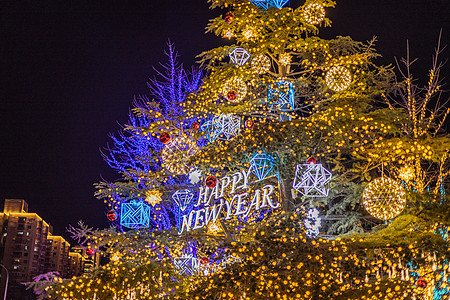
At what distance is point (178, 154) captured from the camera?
10.4 metres

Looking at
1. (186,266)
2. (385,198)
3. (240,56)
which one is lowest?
(186,266)

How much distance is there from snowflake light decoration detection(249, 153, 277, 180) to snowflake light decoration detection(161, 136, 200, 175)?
1.93 m

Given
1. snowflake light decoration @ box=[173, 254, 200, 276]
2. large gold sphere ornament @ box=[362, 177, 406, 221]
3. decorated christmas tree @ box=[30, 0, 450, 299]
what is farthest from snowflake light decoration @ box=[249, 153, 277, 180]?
snowflake light decoration @ box=[173, 254, 200, 276]

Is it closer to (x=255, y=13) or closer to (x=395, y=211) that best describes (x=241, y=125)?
(x=255, y=13)

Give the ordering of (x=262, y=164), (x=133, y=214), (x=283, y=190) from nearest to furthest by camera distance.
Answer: (x=262, y=164)
(x=283, y=190)
(x=133, y=214)

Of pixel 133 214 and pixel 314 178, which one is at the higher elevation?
pixel 314 178

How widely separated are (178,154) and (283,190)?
2.52 meters

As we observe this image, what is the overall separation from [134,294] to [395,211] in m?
5.58

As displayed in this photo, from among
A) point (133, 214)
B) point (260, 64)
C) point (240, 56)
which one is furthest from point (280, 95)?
point (133, 214)

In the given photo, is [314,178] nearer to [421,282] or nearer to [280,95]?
[280,95]

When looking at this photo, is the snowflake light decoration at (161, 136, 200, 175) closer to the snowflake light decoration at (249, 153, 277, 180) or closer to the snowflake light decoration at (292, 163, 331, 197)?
the snowflake light decoration at (249, 153, 277, 180)

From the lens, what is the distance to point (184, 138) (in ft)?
34.2

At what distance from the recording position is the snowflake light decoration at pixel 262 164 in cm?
880

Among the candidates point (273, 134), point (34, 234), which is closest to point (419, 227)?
point (273, 134)
